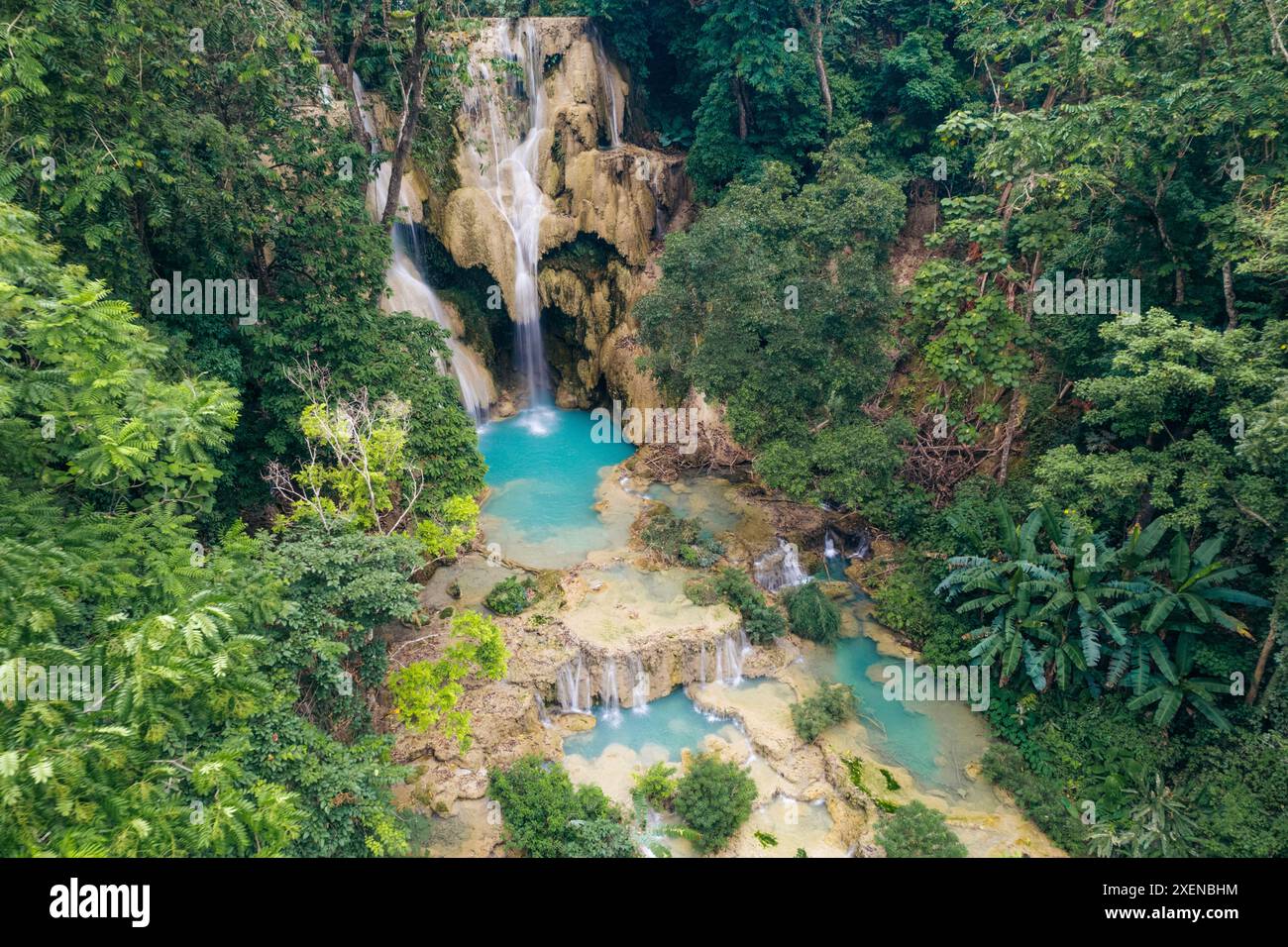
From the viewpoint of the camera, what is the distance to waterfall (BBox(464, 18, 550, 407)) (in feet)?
72.4

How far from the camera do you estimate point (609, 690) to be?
14.5 metres

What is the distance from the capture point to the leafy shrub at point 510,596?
50.4 ft

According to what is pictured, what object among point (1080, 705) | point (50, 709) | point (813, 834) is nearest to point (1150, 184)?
point (1080, 705)

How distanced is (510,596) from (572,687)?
2400 millimetres

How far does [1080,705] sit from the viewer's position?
12.9 meters

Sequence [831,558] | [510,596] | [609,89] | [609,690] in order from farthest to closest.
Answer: [609,89]
[831,558]
[510,596]
[609,690]

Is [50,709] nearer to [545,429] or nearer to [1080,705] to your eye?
[1080,705]

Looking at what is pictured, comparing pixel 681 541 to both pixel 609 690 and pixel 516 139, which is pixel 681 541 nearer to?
pixel 609 690

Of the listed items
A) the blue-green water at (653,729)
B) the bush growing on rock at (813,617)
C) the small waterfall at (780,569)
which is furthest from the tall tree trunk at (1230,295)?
the blue-green water at (653,729)

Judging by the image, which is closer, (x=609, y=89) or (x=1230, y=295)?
(x=1230, y=295)

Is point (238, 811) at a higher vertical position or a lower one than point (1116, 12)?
lower

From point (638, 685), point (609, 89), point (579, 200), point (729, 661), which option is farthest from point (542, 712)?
point (609, 89)

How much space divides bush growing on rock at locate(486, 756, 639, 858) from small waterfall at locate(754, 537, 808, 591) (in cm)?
695
